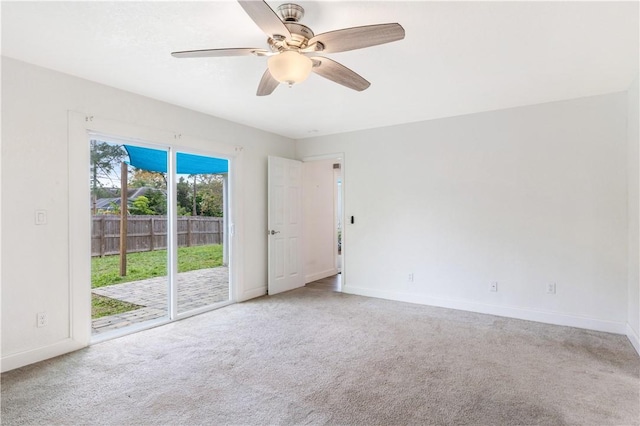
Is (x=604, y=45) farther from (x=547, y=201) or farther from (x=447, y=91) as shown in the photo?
(x=547, y=201)

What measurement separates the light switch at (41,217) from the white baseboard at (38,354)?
1.06 meters

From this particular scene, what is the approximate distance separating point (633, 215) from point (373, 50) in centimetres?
299

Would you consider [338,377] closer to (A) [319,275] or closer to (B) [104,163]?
(B) [104,163]

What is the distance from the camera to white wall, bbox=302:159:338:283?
5.91 meters

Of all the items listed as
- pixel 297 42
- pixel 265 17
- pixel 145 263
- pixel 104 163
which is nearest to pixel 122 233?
pixel 145 263

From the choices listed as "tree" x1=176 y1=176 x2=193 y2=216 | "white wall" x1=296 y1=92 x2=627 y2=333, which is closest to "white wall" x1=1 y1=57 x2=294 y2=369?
"tree" x1=176 y1=176 x2=193 y2=216

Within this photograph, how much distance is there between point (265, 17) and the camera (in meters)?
1.61

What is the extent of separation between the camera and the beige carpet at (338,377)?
2061mm

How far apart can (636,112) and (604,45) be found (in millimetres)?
1071

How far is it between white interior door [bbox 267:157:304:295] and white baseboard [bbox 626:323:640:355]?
13.3ft

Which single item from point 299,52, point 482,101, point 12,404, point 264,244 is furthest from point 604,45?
point 12,404

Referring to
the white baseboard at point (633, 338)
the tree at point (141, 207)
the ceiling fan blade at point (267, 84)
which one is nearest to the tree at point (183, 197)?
the tree at point (141, 207)

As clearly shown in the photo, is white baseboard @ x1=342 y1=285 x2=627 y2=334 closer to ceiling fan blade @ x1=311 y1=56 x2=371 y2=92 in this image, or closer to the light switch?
ceiling fan blade @ x1=311 y1=56 x2=371 y2=92

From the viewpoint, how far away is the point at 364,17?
2.07m
